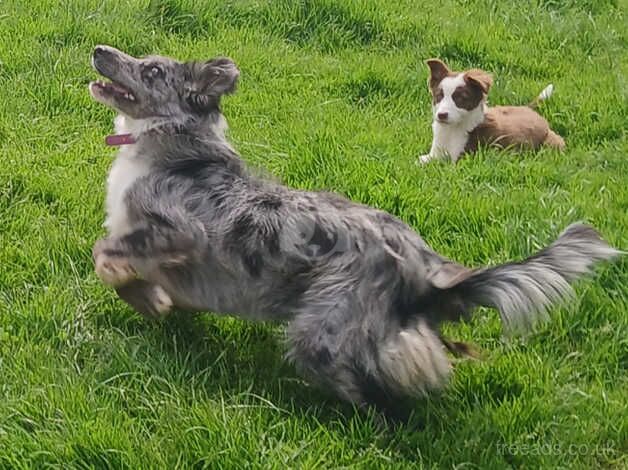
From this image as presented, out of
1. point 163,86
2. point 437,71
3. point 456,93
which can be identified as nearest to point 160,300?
point 163,86

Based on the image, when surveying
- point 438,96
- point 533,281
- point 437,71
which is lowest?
point 438,96

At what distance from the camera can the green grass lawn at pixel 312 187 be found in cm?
333

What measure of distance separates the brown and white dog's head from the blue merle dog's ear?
94.6 inches

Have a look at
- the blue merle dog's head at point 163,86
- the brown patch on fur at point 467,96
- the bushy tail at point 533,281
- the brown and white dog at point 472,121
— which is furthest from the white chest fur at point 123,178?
the brown patch on fur at point 467,96

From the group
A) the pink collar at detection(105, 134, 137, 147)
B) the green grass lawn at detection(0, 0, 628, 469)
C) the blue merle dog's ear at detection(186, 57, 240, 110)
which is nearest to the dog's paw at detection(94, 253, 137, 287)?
the green grass lawn at detection(0, 0, 628, 469)

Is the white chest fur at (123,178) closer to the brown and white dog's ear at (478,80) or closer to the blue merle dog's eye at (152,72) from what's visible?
the blue merle dog's eye at (152,72)

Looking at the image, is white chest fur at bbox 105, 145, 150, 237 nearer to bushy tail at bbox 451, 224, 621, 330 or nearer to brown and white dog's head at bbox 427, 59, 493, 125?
bushy tail at bbox 451, 224, 621, 330

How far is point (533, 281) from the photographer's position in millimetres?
3244

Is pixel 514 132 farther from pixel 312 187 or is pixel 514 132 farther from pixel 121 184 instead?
pixel 121 184

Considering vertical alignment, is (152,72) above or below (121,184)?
above

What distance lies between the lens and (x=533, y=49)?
7879mm

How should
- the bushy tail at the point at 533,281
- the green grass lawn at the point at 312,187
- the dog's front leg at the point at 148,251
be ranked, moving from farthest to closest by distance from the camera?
the dog's front leg at the point at 148,251 → the green grass lawn at the point at 312,187 → the bushy tail at the point at 533,281

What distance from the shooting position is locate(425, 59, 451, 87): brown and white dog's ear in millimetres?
6398

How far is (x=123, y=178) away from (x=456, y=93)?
297 centimetres
